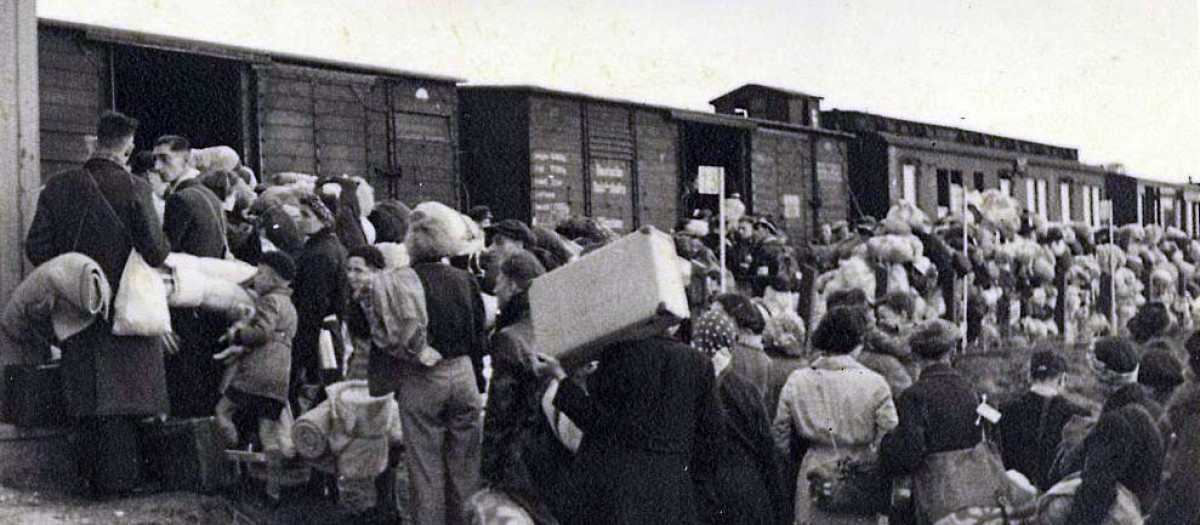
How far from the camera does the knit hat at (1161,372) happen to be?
18.8ft

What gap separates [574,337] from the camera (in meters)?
4.93

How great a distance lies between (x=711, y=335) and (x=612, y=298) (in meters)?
1.50

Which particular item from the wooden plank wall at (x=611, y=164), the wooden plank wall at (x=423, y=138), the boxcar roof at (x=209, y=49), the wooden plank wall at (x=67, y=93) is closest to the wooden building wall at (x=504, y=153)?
the wooden plank wall at (x=423, y=138)

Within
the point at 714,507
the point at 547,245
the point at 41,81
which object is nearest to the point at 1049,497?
the point at 714,507

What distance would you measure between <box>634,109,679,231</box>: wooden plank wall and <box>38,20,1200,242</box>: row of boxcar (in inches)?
1.4

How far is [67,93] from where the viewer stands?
1420cm

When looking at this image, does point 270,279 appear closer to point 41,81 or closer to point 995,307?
point 41,81

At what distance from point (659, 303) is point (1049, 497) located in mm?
2177

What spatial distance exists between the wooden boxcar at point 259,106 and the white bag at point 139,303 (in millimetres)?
8076

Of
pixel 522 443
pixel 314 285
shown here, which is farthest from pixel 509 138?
pixel 522 443

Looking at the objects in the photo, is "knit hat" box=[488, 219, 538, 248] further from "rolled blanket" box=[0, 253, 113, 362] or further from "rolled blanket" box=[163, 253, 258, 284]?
"rolled blanket" box=[0, 253, 113, 362]

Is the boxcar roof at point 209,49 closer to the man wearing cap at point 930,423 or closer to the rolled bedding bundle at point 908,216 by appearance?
the rolled bedding bundle at point 908,216

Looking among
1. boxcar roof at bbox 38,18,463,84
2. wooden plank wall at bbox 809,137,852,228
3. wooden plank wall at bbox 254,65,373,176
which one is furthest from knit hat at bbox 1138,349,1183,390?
wooden plank wall at bbox 809,137,852,228

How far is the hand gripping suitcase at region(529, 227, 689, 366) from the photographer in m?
4.74
